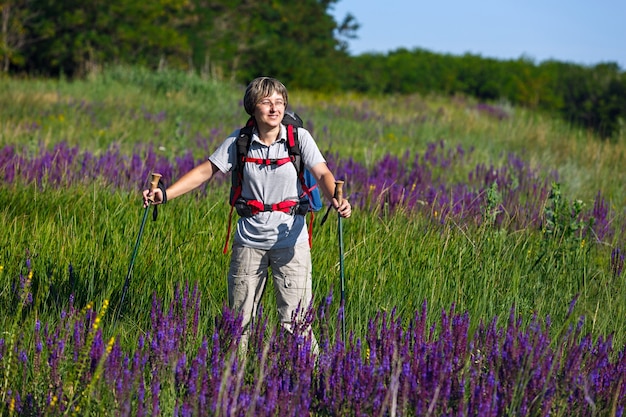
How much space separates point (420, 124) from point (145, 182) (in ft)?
30.4

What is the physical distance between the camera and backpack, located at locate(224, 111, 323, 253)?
3.43 meters

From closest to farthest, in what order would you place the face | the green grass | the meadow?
the meadow < the face < the green grass

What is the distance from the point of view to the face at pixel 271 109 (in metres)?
3.38

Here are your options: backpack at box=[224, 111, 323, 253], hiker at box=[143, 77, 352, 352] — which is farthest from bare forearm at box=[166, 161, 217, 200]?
backpack at box=[224, 111, 323, 253]

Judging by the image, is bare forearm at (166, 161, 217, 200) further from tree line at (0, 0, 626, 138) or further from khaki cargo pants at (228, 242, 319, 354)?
tree line at (0, 0, 626, 138)

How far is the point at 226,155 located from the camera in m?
3.52

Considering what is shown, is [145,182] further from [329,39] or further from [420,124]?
[329,39]

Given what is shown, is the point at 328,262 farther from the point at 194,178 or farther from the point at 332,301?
the point at 194,178

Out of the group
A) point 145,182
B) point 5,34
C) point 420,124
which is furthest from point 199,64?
point 145,182

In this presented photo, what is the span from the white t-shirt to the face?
110mm

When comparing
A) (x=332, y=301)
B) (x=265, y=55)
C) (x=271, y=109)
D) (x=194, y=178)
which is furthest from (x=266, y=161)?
(x=265, y=55)

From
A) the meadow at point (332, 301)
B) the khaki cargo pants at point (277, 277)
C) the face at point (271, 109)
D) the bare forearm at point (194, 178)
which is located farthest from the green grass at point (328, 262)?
the face at point (271, 109)

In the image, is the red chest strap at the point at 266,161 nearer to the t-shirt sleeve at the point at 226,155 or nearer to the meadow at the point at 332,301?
the t-shirt sleeve at the point at 226,155

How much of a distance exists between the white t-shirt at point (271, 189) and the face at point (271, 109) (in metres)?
0.11
